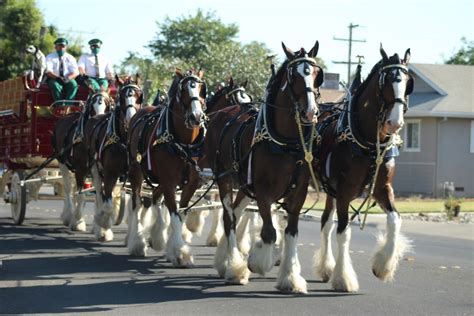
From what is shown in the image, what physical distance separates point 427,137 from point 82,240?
79.3 feet

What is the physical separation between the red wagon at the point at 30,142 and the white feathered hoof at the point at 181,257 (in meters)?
5.50

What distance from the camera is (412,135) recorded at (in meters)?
37.0

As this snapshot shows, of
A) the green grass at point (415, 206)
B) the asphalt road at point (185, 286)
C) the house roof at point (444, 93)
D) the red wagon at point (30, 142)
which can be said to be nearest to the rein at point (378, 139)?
the asphalt road at point (185, 286)

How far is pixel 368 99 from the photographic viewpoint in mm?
9406

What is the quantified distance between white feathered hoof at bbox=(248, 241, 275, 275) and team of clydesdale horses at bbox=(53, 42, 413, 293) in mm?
11

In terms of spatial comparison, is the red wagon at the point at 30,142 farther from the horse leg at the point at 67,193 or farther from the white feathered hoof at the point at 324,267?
the white feathered hoof at the point at 324,267

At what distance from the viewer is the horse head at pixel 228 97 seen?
42.1ft

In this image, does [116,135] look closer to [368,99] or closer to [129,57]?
[368,99]

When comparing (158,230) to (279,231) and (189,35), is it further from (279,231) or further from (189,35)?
(189,35)

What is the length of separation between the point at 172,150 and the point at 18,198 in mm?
5879

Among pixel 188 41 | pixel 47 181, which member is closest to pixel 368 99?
pixel 47 181

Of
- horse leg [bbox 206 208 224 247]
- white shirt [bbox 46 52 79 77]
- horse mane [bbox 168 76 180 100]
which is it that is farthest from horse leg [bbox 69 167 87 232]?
horse mane [bbox 168 76 180 100]

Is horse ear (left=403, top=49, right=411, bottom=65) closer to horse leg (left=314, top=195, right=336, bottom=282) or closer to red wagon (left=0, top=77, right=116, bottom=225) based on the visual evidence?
horse leg (left=314, top=195, right=336, bottom=282)

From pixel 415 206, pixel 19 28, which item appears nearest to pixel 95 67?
pixel 415 206
